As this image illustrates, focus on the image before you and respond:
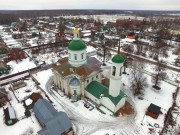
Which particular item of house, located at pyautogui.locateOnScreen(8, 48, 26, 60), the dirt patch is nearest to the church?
the dirt patch

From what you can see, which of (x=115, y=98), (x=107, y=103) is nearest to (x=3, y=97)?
(x=107, y=103)

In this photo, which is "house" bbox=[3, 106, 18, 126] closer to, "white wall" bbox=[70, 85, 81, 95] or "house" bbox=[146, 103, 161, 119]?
"white wall" bbox=[70, 85, 81, 95]

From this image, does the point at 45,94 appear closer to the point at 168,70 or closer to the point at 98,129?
the point at 98,129

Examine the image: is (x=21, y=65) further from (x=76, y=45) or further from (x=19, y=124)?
(x=19, y=124)

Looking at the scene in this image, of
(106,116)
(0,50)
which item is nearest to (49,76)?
(106,116)

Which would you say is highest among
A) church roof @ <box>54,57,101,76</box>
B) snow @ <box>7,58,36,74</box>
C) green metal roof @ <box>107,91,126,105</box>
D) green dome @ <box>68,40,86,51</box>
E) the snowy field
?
green dome @ <box>68,40,86,51</box>

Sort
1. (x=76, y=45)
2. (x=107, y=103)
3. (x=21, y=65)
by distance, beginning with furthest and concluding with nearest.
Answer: (x=21, y=65)
(x=76, y=45)
(x=107, y=103)
